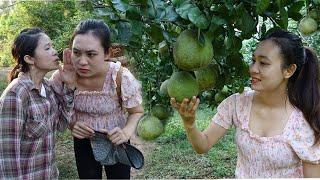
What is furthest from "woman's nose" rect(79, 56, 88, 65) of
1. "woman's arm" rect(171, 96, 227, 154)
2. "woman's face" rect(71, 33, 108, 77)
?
"woman's arm" rect(171, 96, 227, 154)

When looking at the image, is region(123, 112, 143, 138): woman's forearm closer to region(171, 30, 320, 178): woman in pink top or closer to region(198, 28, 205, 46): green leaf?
region(171, 30, 320, 178): woman in pink top

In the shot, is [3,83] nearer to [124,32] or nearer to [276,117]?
[276,117]

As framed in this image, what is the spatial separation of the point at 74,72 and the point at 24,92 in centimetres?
20

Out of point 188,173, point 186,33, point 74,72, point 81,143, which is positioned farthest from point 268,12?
point 188,173

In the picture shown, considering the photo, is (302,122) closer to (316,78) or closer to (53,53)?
(316,78)

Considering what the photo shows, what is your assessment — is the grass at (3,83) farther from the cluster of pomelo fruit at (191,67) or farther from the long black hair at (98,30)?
the cluster of pomelo fruit at (191,67)

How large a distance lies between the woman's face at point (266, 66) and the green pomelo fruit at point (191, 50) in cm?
32

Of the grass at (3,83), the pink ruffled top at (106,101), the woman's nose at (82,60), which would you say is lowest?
the pink ruffled top at (106,101)

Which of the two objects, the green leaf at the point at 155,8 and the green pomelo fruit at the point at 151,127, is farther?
the green pomelo fruit at the point at 151,127

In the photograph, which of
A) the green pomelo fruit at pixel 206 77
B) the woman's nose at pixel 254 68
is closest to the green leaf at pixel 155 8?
the green pomelo fruit at pixel 206 77

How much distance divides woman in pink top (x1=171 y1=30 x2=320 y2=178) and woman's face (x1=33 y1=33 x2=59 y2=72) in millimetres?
595

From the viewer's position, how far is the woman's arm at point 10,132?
1609 mm

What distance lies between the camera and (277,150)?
1443 mm

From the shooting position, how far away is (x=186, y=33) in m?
1.13
